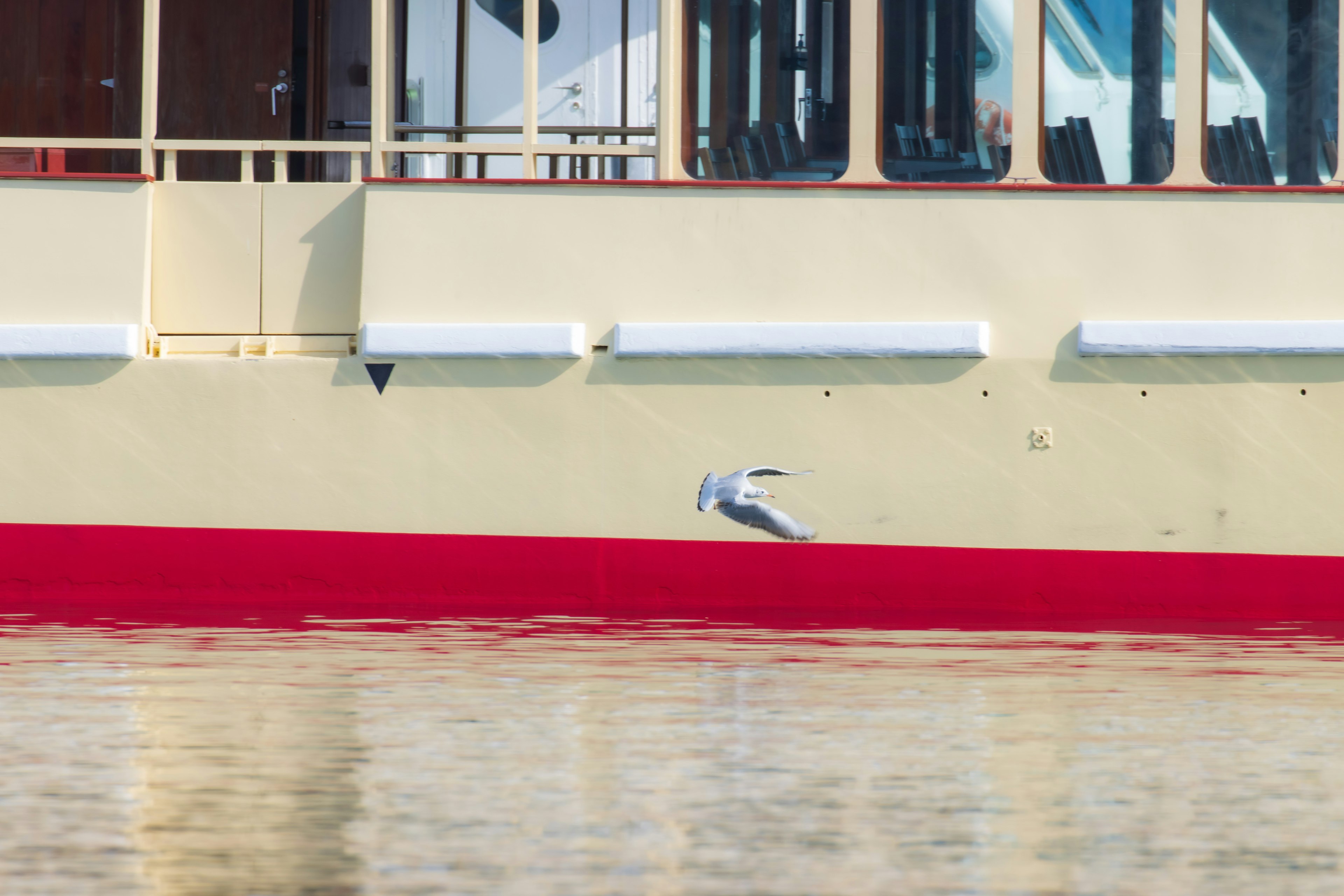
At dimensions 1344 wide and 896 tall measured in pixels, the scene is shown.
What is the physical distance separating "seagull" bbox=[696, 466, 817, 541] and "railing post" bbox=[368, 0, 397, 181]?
6.06 ft

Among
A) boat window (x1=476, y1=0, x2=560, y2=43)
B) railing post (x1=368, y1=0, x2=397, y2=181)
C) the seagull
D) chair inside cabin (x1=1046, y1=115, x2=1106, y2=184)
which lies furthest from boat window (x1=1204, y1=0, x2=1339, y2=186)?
railing post (x1=368, y1=0, x2=397, y2=181)

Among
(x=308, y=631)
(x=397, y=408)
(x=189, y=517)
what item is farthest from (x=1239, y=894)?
(x=189, y=517)

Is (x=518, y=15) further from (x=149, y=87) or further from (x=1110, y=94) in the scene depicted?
(x=1110, y=94)

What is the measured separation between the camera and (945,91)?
6477 mm

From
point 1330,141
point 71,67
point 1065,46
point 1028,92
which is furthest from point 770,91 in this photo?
point 71,67

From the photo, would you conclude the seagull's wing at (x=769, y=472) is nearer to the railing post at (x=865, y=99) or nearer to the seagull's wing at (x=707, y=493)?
the seagull's wing at (x=707, y=493)

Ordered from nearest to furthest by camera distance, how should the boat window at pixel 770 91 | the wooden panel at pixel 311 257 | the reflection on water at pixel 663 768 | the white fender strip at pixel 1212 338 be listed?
the reflection on water at pixel 663 768 → the white fender strip at pixel 1212 338 → the boat window at pixel 770 91 → the wooden panel at pixel 311 257

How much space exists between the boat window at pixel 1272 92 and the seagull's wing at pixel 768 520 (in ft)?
6.90

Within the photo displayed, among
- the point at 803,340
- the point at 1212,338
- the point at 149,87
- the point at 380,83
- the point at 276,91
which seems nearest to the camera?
the point at 1212,338

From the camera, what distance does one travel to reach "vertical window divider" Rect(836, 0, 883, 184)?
21.2 ft

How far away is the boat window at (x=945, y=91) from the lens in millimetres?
6457

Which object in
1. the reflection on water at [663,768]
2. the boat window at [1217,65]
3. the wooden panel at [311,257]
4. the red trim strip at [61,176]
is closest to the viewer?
the reflection on water at [663,768]

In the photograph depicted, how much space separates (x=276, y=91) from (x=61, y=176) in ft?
4.97

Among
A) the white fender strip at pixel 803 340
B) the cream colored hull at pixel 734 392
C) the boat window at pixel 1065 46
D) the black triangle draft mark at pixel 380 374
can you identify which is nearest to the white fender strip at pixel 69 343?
the cream colored hull at pixel 734 392
